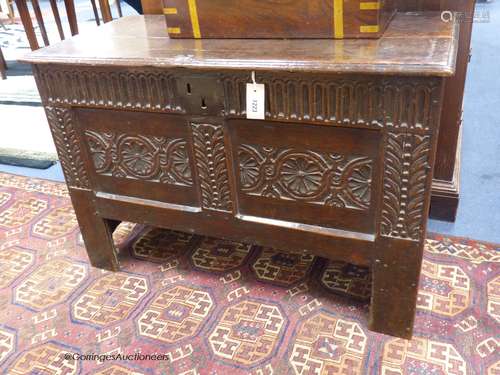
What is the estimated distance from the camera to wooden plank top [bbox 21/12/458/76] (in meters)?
1.10

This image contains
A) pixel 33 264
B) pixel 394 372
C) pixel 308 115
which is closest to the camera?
pixel 308 115

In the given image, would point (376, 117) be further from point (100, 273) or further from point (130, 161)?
point (100, 273)

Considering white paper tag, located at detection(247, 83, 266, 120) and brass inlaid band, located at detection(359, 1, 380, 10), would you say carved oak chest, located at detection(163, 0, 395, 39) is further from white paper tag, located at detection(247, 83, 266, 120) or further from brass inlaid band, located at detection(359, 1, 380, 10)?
white paper tag, located at detection(247, 83, 266, 120)

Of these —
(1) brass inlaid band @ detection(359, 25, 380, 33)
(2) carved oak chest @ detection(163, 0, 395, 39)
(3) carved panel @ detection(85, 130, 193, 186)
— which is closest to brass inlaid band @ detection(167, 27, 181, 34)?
(2) carved oak chest @ detection(163, 0, 395, 39)

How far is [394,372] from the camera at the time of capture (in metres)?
Result: 1.36

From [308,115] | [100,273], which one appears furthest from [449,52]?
[100,273]

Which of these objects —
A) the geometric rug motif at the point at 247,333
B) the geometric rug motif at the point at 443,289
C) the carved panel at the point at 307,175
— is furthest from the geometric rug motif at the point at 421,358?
the carved panel at the point at 307,175

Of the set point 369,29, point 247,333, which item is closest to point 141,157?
point 247,333

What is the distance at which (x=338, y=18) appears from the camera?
1290 millimetres

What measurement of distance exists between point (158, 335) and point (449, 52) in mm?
1223

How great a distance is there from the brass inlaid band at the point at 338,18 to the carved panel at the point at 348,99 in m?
0.23

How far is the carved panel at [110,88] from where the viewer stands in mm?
1354

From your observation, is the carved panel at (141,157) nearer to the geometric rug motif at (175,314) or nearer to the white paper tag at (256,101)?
the white paper tag at (256,101)

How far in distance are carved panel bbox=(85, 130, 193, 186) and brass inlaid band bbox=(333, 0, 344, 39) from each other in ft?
1.84
